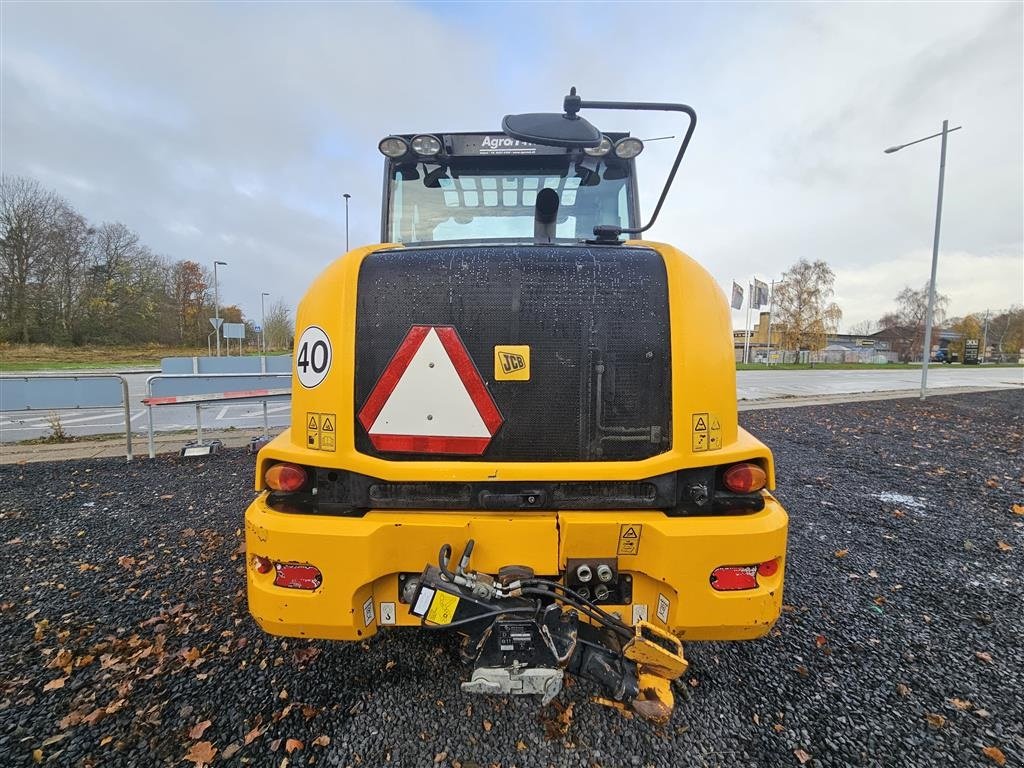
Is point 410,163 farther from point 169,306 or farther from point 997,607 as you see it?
point 169,306

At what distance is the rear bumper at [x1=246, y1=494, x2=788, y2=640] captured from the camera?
6.09ft

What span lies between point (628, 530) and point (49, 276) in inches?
1854

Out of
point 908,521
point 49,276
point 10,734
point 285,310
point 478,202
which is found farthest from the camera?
point 285,310

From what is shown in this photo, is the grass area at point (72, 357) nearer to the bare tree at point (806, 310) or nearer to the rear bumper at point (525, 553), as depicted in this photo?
the rear bumper at point (525, 553)

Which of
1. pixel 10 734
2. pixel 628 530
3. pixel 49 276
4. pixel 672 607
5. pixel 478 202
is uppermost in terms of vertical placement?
pixel 49 276

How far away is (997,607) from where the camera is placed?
3.07m

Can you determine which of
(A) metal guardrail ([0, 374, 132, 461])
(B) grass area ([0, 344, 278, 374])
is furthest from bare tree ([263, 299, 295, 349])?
(A) metal guardrail ([0, 374, 132, 461])

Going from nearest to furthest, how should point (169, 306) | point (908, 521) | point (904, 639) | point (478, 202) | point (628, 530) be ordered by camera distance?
point (628, 530) → point (904, 639) → point (478, 202) → point (908, 521) → point (169, 306)

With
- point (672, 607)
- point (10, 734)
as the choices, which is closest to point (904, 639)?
point (672, 607)

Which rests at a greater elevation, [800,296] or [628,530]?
[800,296]

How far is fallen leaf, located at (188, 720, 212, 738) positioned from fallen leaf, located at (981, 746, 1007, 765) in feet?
10.8

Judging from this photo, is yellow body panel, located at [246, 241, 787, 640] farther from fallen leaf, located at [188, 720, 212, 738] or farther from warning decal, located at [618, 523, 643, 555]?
fallen leaf, located at [188, 720, 212, 738]

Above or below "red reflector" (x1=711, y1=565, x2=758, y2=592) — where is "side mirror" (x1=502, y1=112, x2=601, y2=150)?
above

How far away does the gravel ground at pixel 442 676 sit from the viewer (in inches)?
78.1
